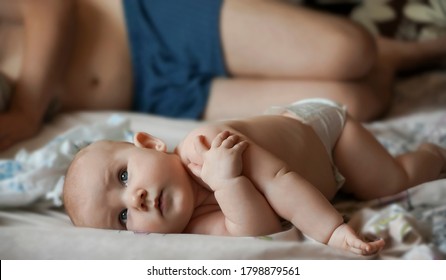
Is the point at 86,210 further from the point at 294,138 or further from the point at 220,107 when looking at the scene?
the point at 220,107

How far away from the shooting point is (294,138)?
85 centimetres

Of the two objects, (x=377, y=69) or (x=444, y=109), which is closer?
(x=444, y=109)

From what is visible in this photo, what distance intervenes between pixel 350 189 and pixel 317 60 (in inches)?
14.9

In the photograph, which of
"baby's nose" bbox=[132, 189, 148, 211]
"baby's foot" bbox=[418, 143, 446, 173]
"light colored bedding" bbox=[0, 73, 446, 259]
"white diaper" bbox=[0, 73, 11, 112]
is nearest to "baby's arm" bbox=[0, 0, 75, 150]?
"white diaper" bbox=[0, 73, 11, 112]

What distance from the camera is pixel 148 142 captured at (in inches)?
33.6

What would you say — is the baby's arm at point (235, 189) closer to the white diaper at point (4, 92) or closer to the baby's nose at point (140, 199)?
the baby's nose at point (140, 199)

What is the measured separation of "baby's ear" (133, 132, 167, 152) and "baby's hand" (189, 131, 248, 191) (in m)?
0.10

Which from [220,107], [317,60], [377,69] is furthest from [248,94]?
[377,69]

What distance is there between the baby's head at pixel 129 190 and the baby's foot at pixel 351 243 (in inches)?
7.9

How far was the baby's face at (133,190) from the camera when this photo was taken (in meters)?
0.76

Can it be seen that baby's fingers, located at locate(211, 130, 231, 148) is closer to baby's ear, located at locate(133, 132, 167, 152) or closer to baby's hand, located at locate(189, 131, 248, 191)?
baby's hand, located at locate(189, 131, 248, 191)

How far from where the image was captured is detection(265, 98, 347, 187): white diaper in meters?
0.91

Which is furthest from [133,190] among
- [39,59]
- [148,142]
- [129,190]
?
[39,59]

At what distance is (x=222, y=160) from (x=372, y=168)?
0.32 meters
